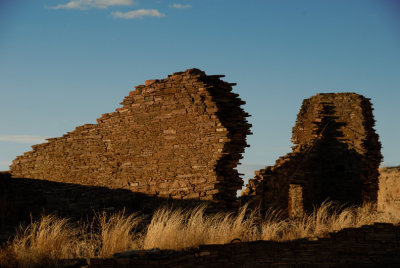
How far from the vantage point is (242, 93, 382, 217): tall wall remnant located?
1720 centimetres

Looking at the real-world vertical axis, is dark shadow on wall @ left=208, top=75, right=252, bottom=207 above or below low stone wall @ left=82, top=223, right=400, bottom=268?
above

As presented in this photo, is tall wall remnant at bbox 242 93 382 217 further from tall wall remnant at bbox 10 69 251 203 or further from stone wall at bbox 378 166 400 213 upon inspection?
stone wall at bbox 378 166 400 213

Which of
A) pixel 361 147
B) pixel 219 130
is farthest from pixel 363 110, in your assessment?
pixel 219 130

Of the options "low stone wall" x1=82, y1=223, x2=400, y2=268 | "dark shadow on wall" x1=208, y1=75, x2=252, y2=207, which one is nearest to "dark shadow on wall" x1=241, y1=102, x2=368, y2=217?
"dark shadow on wall" x1=208, y1=75, x2=252, y2=207

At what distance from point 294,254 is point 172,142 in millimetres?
4747

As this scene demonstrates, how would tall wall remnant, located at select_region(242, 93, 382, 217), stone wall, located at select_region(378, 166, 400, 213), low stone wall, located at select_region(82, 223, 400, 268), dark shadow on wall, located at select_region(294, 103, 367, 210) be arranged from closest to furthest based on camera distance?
1. low stone wall, located at select_region(82, 223, 400, 268)
2. tall wall remnant, located at select_region(242, 93, 382, 217)
3. dark shadow on wall, located at select_region(294, 103, 367, 210)
4. stone wall, located at select_region(378, 166, 400, 213)

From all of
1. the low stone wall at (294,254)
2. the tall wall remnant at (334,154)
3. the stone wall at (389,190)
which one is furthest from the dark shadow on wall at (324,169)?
the stone wall at (389,190)

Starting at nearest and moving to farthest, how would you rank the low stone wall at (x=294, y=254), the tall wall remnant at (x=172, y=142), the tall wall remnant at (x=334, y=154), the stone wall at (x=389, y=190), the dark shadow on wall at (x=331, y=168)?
1. the low stone wall at (x=294, y=254)
2. the tall wall remnant at (x=172, y=142)
3. the tall wall remnant at (x=334, y=154)
4. the dark shadow on wall at (x=331, y=168)
5. the stone wall at (x=389, y=190)

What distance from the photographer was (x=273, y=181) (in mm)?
14875

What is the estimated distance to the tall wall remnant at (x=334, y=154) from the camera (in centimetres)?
1720

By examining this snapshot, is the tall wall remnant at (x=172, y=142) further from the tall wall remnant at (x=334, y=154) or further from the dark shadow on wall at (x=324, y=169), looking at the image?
the tall wall remnant at (x=334, y=154)

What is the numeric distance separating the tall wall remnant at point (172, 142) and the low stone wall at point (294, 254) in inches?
123

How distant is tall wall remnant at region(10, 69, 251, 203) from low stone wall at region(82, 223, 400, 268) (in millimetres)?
3122

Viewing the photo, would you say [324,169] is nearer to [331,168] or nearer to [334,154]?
[331,168]
